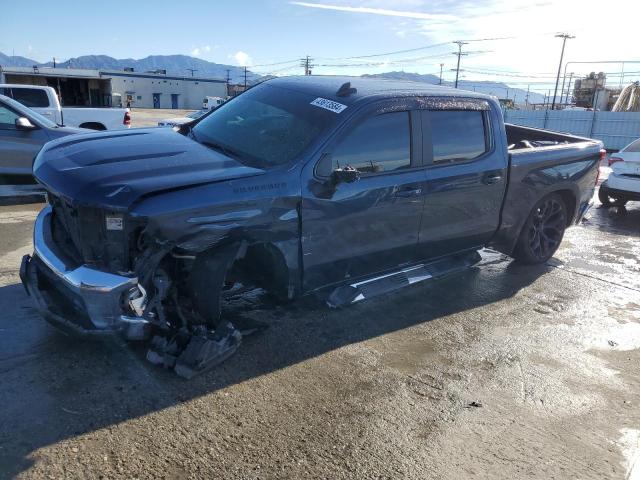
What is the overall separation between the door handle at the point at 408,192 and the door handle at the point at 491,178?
905 millimetres

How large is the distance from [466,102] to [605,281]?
8.86ft

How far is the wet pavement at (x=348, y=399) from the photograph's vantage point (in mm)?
2619

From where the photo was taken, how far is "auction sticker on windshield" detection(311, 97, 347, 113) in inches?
152

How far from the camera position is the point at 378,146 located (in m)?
3.99

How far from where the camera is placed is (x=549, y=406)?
10.8ft

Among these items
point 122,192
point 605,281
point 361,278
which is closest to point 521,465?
point 361,278

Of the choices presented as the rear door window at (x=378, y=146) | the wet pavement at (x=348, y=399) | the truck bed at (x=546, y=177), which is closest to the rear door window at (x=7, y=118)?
the wet pavement at (x=348, y=399)

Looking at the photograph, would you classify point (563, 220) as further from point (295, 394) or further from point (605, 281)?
point (295, 394)

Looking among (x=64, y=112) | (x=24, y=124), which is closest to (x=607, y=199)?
(x=24, y=124)

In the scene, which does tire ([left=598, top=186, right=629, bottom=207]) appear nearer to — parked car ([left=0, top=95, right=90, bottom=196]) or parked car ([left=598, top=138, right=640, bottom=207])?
parked car ([left=598, top=138, right=640, bottom=207])

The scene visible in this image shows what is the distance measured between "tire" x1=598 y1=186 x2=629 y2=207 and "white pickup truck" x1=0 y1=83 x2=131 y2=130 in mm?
10330

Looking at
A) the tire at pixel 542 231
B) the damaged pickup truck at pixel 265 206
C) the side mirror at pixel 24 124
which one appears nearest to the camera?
the damaged pickup truck at pixel 265 206

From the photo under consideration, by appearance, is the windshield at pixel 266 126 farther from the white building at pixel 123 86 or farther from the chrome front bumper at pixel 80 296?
the white building at pixel 123 86

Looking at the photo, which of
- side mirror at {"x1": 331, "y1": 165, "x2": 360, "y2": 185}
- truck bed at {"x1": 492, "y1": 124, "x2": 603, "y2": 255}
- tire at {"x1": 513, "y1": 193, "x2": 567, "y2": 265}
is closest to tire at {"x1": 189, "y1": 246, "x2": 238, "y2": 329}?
side mirror at {"x1": 331, "y1": 165, "x2": 360, "y2": 185}
